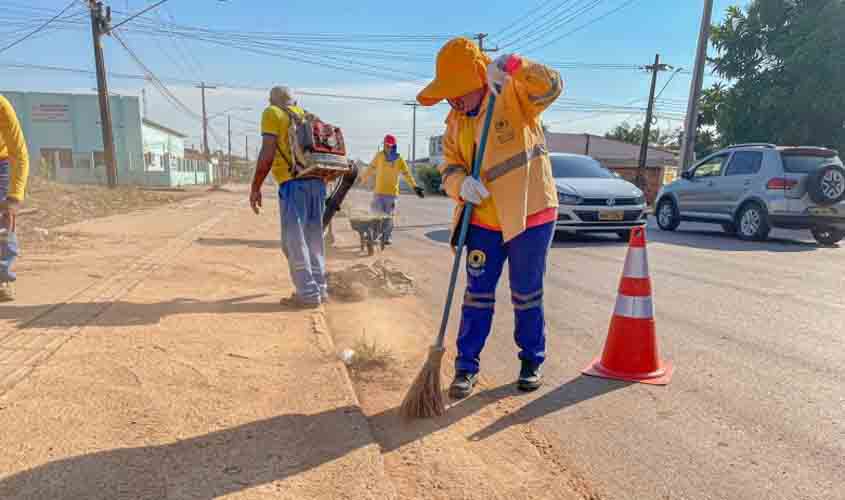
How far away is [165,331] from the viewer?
363 centimetres

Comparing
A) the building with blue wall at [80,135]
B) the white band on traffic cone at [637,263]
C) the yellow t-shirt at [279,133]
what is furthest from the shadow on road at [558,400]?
the building with blue wall at [80,135]

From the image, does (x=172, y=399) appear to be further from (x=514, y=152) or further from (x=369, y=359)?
(x=514, y=152)

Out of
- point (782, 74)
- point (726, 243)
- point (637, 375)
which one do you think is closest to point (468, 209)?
point (637, 375)

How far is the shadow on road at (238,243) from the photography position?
7890 millimetres

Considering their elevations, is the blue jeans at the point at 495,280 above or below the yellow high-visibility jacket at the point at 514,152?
below

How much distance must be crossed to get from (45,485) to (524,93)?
2.56 metres

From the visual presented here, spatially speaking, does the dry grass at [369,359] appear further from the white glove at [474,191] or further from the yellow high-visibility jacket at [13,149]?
the yellow high-visibility jacket at [13,149]

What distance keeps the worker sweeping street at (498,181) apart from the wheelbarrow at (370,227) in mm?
4956

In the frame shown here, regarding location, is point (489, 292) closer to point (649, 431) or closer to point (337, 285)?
point (649, 431)

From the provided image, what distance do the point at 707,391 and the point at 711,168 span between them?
367 inches

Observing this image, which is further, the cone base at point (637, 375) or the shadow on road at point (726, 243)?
the shadow on road at point (726, 243)

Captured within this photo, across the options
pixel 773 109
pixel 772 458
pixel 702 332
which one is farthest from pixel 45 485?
pixel 773 109

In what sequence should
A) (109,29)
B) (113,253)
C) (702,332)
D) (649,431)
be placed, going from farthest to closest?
(109,29), (113,253), (702,332), (649,431)

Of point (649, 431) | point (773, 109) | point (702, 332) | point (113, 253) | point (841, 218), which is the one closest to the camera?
point (649, 431)
